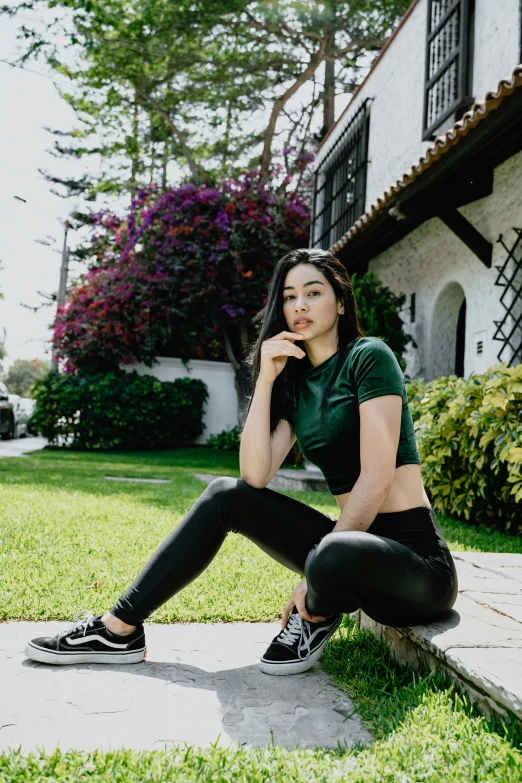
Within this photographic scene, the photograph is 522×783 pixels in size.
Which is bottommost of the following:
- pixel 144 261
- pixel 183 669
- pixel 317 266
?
pixel 183 669

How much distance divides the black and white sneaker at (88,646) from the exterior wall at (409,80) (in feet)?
19.6

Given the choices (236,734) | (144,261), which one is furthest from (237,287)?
(236,734)

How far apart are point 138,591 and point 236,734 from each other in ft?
2.05

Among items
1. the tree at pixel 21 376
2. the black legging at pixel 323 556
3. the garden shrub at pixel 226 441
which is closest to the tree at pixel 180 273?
the garden shrub at pixel 226 441

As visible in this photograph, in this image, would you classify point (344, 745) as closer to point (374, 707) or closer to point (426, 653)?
point (374, 707)

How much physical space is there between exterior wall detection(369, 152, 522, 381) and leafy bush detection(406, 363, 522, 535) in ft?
3.50

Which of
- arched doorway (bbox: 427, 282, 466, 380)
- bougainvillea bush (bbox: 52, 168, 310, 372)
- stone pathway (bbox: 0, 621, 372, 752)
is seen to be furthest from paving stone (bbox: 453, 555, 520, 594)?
bougainvillea bush (bbox: 52, 168, 310, 372)

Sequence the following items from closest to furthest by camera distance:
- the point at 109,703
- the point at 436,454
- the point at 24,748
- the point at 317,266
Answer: the point at 24,748 → the point at 109,703 → the point at 317,266 → the point at 436,454

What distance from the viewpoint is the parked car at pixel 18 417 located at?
2083cm

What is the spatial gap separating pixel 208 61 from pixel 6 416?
10.5m

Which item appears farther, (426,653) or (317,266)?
(317,266)

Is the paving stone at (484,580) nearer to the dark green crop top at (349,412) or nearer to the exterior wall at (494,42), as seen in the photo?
the dark green crop top at (349,412)

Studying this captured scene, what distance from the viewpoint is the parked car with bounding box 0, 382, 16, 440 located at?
18484 millimetres

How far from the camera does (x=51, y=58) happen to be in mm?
14617
